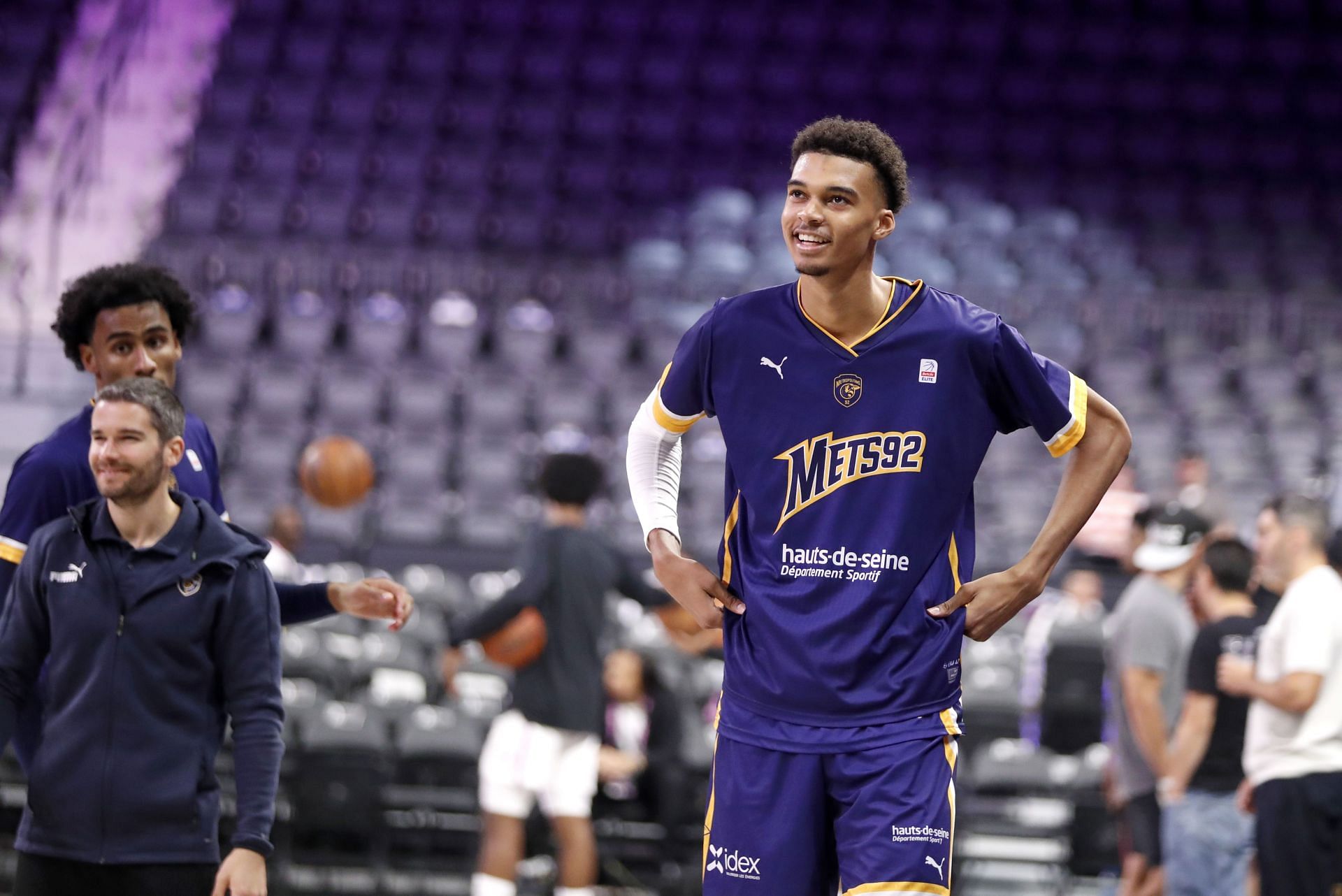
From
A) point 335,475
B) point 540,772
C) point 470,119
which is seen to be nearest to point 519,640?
point 540,772

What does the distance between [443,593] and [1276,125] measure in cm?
1194

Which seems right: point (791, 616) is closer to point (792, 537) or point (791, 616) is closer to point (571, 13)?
point (792, 537)

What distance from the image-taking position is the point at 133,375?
3645mm

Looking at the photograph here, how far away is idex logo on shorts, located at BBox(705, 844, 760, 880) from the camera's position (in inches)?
119

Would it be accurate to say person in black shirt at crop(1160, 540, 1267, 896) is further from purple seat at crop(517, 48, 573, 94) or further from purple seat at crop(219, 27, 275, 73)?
purple seat at crop(219, 27, 275, 73)

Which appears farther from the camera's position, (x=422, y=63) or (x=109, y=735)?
(x=422, y=63)

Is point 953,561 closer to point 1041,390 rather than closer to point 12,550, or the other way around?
point 1041,390

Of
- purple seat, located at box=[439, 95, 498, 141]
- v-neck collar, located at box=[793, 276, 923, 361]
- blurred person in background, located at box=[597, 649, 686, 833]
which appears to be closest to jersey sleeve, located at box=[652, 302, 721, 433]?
v-neck collar, located at box=[793, 276, 923, 361]

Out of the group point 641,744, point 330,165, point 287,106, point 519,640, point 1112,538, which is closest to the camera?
point 519,640

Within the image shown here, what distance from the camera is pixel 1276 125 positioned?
56.4 feet

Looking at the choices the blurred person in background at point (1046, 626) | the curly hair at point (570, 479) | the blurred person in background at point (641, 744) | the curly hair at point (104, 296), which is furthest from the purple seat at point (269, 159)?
the curly hair at point (104, 296)

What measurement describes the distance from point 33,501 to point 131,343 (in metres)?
0.47

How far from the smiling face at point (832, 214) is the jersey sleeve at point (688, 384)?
0.90 feet

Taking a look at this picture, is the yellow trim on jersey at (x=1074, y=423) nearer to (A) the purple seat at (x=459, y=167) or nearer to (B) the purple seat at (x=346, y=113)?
(A) the purple seat at (x=459, y=167)
